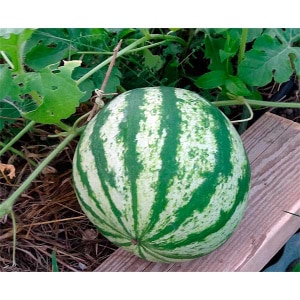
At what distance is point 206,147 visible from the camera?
56.9 inches

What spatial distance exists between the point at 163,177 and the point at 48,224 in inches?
25.8

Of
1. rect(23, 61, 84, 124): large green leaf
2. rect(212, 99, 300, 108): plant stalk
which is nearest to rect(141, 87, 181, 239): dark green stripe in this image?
rect(23, 61, 84, 124): large green leaf

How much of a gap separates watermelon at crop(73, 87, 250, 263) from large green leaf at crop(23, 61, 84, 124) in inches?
3.6

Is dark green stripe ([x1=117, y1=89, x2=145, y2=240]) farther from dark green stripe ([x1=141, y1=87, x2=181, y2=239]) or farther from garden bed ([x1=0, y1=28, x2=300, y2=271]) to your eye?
garden bed ([x1=0, y1=28, x2=300, y2=271])

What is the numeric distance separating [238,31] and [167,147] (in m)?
0.50

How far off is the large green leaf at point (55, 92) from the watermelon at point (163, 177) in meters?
0.09

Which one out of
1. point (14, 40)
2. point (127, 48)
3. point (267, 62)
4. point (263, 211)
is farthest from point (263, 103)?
point (14, 40)

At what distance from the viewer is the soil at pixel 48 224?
6.06ft

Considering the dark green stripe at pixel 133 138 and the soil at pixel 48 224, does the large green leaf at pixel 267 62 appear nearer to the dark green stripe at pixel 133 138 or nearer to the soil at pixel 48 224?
the dark green stripe at pixel 133 138

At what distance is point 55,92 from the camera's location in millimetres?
1494

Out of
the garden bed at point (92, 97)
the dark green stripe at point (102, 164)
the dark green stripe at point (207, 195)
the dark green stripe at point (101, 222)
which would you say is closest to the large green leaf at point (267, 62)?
the garden bed at point (92, 97)

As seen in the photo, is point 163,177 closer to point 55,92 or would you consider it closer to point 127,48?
point 55,92

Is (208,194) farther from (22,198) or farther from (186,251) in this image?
(22,198)

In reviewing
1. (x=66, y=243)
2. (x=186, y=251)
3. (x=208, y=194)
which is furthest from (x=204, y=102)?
(x=66, y=243)
